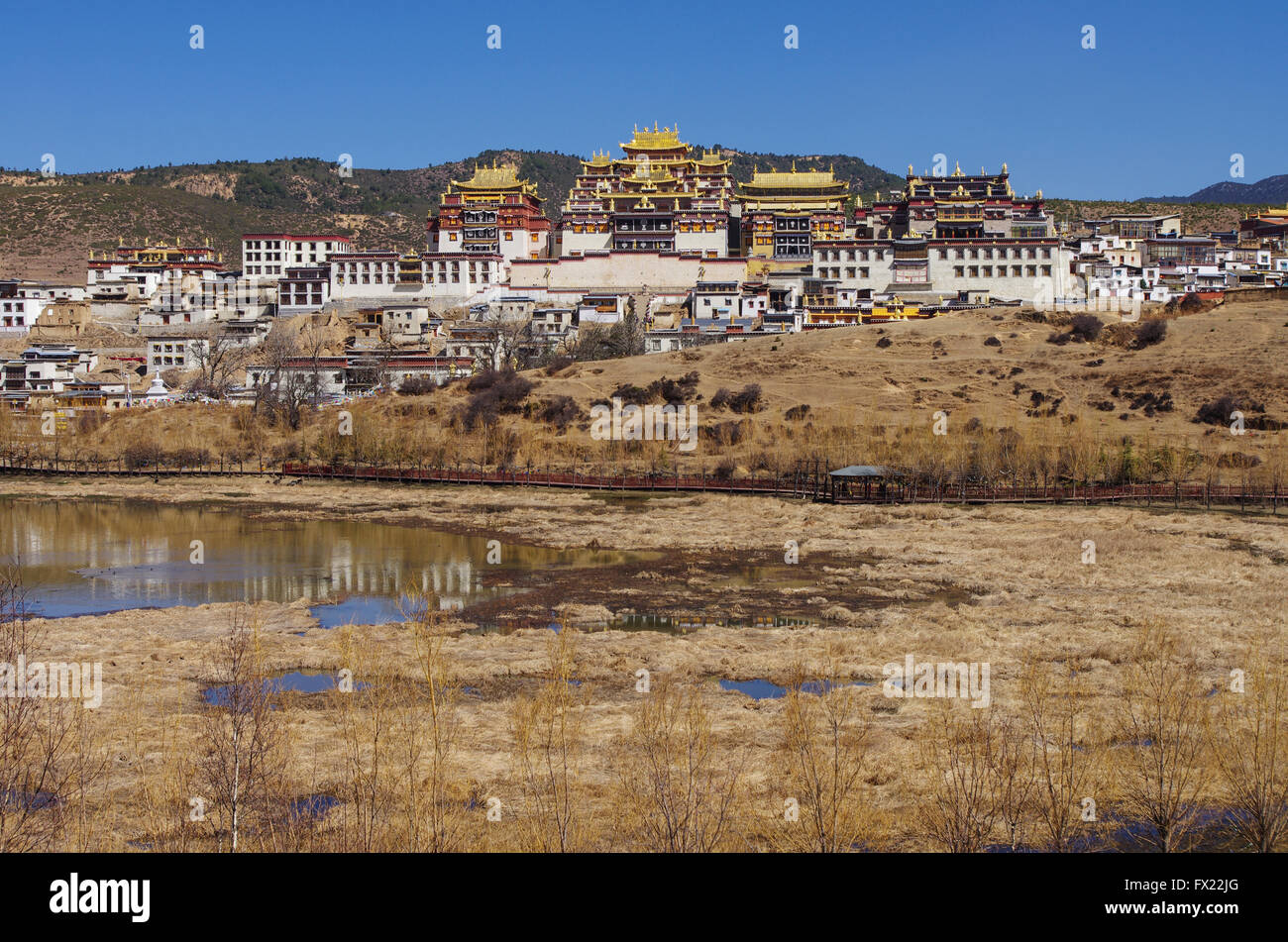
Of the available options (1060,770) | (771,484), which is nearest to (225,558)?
(771,484)

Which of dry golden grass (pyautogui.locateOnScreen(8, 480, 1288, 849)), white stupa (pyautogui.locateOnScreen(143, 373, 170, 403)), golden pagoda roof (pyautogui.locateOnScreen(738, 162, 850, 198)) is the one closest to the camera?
Result: dry golden grass (pyautogui.locateOnScreen(8, 480, 1288, 849))

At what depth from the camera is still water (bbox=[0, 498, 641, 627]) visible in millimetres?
30594

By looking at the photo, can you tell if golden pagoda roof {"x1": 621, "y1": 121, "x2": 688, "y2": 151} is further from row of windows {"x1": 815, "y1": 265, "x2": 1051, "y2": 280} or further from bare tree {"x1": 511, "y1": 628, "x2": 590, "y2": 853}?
bare tree {"x1": 511, "y1": 628, "x2": 590, "y2": 853}

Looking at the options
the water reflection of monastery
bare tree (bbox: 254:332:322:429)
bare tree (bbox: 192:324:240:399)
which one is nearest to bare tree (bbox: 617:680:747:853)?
the water reflection of monastery

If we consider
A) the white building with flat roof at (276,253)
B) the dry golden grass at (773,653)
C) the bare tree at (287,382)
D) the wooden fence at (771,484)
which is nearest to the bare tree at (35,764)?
the dry golden grass at (773,653)

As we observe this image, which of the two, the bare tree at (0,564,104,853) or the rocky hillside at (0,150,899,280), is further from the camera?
the rocky hillside at (0,150,899,280)

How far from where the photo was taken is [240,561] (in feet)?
119

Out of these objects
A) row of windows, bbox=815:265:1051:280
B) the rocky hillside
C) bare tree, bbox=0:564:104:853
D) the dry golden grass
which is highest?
the rocky hillside

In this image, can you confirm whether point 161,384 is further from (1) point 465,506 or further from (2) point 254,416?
(1) point 465,506

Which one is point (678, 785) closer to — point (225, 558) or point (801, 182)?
point (225, 558)

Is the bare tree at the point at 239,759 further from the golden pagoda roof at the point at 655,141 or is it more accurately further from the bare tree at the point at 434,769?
the golden pagoda roof at the point at 655,141

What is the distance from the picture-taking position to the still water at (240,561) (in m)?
30.6

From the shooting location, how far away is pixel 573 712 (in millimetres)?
19094
